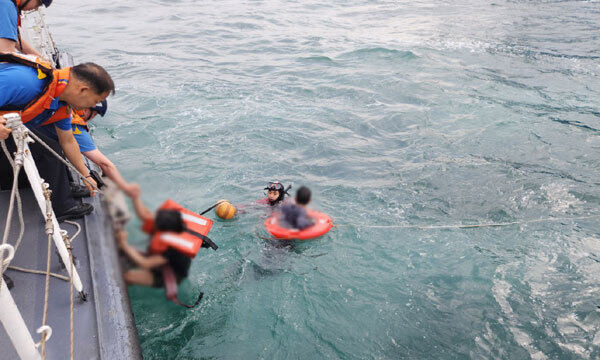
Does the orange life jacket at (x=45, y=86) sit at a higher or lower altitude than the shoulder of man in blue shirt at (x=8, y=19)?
lower

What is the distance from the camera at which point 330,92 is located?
11.4m

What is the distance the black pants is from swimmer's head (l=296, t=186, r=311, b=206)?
2.55 m

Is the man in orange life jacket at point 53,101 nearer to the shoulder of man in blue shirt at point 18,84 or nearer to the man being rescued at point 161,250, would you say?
the shoulder of man in blue shirt at point 18,84

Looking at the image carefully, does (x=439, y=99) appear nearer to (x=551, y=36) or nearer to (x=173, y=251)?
(x=551, y=36)

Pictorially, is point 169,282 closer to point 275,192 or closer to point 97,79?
point 97,79

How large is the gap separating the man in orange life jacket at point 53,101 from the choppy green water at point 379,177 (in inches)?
17.3

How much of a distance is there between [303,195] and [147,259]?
1874 millimetres

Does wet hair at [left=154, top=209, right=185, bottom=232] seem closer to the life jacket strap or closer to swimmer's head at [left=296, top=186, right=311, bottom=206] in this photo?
the life jacket strap

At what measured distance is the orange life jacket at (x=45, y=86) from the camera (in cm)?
287

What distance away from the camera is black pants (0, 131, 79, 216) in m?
3.72

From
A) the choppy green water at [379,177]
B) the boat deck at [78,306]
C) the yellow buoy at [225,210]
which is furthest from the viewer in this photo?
the yellow buoy at [225,210]

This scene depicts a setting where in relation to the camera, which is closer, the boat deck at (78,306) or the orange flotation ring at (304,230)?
the boat deck at (78,306)

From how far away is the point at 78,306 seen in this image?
128 inches

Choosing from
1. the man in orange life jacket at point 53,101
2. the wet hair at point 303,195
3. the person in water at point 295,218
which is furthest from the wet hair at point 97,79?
the person in water at point 295,218
